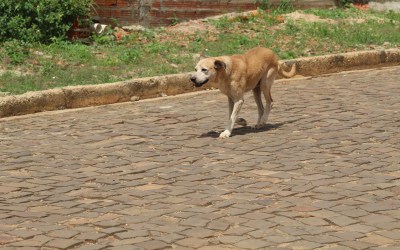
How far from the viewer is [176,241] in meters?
6.16

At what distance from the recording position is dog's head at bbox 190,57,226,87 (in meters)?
9.70

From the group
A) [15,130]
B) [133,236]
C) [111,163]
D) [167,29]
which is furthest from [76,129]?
[167,29]

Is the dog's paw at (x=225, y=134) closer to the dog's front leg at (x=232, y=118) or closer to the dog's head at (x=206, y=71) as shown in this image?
the dog's front leg at (x=232, y=118)

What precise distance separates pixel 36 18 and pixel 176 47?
2.23 meters

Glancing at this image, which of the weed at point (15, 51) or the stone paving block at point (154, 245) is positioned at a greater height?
the weed at point (15, 51)

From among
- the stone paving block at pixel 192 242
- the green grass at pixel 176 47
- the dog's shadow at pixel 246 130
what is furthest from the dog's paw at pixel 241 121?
the stone paving block at pixel 192 242

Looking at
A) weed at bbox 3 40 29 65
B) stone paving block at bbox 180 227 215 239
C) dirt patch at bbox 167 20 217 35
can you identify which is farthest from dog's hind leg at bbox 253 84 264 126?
dirt patch at bbox 167 20 217 35

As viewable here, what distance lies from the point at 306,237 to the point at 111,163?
2.96m

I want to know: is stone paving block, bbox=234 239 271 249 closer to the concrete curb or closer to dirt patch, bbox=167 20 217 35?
the concrete curb

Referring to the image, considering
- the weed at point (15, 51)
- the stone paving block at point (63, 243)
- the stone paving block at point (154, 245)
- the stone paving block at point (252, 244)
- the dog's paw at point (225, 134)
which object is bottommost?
the dog's paw at point (225, 134)

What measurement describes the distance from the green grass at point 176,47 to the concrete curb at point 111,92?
14.3 inches

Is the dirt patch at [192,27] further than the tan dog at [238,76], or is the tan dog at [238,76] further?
the dirt patch at [192,27]

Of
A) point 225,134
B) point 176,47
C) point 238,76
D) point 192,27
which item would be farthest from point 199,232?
point 192,27

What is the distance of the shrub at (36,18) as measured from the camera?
13.5 m
